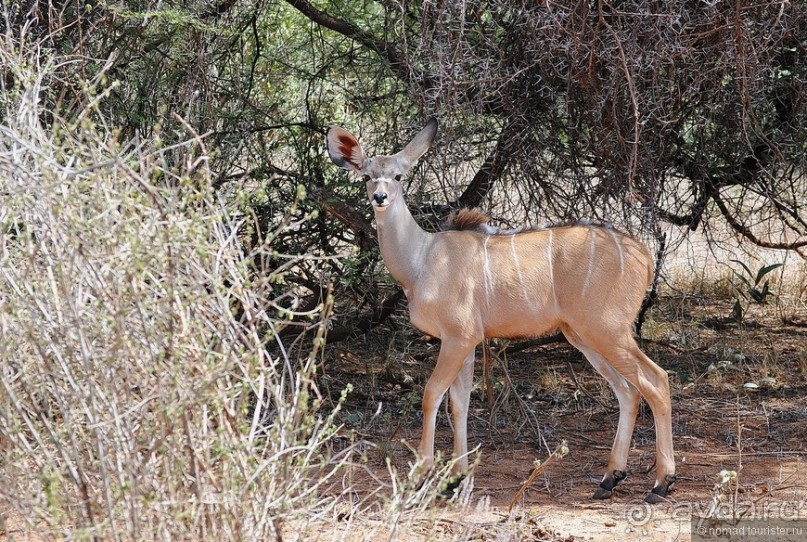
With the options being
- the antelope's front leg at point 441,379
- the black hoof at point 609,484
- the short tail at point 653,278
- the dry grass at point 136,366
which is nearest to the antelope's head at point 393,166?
the antelope's front leg at point 441,379

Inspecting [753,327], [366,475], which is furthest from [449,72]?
[753,327]

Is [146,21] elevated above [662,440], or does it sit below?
above

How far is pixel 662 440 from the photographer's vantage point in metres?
4.75

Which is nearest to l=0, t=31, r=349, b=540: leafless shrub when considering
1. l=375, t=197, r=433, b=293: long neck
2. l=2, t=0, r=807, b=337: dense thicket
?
l=2, t=0, r=807, b=337: dense thicket

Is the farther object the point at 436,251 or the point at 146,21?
the point at 146,21

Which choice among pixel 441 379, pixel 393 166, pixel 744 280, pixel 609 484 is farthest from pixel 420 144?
pixel 744 280

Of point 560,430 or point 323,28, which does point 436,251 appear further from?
point 323,28

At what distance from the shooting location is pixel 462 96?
5.28m

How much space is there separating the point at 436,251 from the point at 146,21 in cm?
184

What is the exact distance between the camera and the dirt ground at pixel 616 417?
4469mm

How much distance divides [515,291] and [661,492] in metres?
1.07

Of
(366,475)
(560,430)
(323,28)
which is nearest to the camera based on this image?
(366,475)

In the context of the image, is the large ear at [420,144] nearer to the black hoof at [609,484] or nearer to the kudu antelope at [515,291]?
the kudu antelope at [515,291]

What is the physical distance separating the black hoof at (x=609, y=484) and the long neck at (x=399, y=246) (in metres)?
1.22
